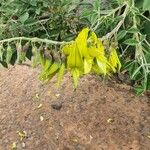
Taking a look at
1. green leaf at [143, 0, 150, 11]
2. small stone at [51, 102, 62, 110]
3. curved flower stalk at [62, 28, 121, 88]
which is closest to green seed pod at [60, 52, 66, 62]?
curved flower stalk at [62, 28, 121, 88]

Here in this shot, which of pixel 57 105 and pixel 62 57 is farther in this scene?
pixel 57 105

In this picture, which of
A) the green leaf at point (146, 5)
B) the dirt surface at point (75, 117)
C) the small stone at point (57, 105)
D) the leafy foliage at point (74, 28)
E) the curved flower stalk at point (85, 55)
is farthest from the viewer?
the small stone at point (57, 105)

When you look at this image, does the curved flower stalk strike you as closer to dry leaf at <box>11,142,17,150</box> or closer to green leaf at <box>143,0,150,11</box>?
green leaf at <box>143,0,150,11</box>

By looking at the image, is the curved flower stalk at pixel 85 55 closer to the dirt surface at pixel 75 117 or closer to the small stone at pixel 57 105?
the dirt surface at pixel 75 117

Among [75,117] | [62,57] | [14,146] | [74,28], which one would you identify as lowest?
[14,146]

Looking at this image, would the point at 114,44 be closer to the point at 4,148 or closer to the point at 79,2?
the point at 79,2

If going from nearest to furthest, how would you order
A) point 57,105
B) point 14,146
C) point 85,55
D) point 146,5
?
point 85,55 < point 146,5 < point 14,146 < point 57,105

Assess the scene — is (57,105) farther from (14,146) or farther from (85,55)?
(85,55)

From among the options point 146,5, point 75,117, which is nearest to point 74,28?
point 146,5

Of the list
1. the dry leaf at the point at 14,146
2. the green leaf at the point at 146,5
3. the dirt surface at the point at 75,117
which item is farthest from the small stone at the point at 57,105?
the green leaf at the point at 146,5
